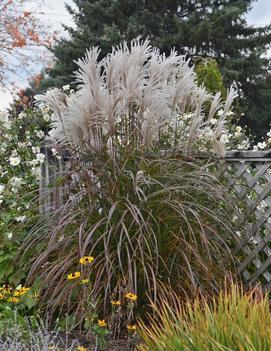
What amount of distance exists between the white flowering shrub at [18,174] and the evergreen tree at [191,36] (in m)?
11.0

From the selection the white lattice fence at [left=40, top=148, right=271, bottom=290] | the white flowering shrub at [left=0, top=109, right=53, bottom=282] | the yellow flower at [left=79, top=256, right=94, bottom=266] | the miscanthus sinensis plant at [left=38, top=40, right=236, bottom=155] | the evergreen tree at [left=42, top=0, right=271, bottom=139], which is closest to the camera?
the yellow flower at [left=79, top=256, right=94, bottom=266]

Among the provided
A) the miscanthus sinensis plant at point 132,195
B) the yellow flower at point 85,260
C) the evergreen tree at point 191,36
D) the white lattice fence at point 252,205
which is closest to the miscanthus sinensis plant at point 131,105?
the miscanthus sinensis plant at point 132,195

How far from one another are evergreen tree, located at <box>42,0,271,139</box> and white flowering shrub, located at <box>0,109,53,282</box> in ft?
36.0

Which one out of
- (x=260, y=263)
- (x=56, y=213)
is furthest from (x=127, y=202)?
(x=260, y=263)

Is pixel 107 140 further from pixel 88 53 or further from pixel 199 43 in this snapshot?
pixel 199 43

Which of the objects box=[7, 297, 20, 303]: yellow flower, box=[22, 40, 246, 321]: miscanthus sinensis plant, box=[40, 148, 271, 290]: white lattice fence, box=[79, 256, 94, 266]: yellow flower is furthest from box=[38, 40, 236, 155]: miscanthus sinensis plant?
box=[7, 297, 20, 303]: yellow flower

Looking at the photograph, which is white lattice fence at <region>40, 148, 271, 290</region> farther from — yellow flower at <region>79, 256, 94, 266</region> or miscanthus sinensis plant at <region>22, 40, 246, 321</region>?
yellow flower at <region>79, 256, 94, 266</region>

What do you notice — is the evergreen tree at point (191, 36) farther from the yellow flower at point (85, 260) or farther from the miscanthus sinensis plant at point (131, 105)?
the yellow flower at point (85, 260)

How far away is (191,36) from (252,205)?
13452 mm

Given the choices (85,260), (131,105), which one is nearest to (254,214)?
(131,105)

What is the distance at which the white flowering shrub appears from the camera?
4082mm

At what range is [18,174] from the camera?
538cm

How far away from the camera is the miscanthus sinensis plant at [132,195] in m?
3.26

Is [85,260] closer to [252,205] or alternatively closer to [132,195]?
[132,195]
